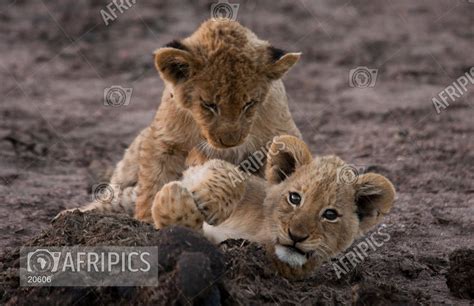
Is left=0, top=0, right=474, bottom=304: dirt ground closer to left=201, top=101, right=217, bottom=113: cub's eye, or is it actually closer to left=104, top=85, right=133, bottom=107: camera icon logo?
left=104, top=85, right=133, bottom=107: camera icon logo

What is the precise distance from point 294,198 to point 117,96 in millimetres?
5394

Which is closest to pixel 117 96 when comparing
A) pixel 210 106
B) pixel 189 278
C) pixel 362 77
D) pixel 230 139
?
pixel 362 77

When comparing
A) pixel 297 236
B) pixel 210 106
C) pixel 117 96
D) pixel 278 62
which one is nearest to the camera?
pixel 297 236

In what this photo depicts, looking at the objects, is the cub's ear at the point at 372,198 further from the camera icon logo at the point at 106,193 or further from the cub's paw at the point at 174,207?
the camera icon logo at the point at 106,193

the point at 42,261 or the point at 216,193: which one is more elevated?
the point at 216,193

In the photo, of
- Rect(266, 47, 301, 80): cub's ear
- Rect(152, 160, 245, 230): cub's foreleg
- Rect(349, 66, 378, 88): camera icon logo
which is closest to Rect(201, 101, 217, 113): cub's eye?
Rect(152, 160, 245, 230): cub's foreleg

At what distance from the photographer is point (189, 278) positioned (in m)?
3.99

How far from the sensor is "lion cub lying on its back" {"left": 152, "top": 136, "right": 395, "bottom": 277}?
4.68 m

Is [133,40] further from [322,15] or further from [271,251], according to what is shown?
[271,251]

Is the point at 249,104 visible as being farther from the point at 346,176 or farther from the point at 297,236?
the point at 297,236

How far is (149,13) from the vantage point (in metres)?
11.9

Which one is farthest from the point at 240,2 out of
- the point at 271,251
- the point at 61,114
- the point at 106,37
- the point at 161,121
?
the point at 271,251

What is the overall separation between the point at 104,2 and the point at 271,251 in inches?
301

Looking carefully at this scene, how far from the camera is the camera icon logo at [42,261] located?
445 cm
